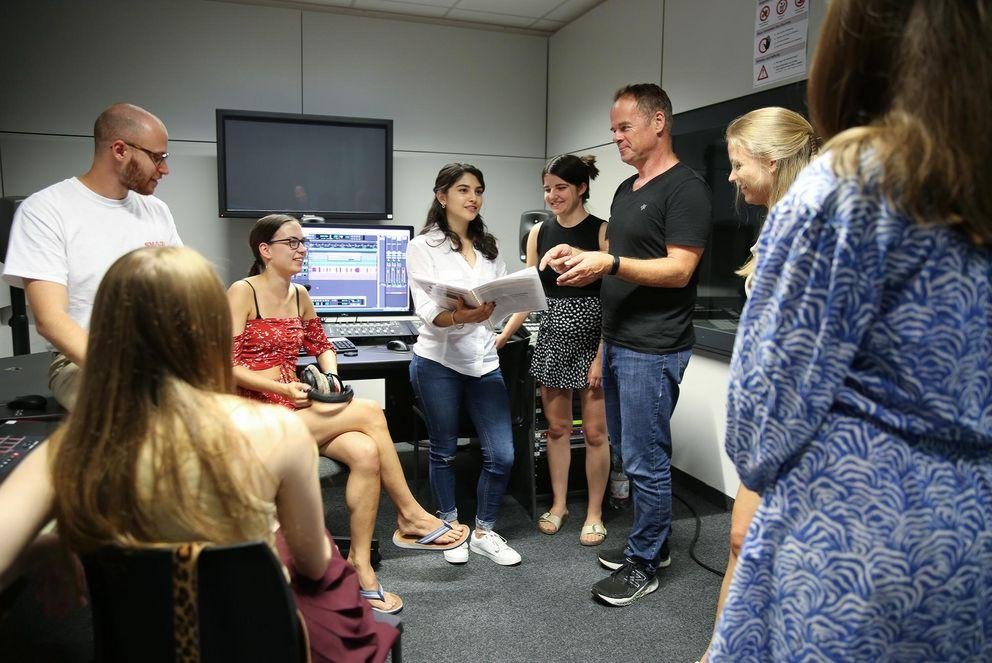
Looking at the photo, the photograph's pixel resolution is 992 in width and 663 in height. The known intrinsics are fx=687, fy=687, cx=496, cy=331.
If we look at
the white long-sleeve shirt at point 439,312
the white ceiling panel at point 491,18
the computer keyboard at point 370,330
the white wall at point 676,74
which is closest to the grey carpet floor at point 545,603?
the white wall at point 676,74

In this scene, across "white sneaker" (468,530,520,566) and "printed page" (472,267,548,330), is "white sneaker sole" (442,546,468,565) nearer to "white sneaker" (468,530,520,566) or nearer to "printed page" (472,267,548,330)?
"white sneaker" (468,530,520,566)

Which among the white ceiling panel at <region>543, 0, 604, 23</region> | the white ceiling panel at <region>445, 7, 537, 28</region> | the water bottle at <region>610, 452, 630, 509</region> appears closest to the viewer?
the water bottle at <region>610, 452, 630, 509</region>

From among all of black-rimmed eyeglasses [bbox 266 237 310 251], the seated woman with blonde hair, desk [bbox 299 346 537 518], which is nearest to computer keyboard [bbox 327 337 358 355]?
desk [bbox 299 346 537 518]

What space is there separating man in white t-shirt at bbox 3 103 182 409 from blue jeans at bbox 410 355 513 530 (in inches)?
40.7

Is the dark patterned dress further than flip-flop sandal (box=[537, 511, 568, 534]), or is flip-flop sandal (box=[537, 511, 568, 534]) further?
flip-flop sandal (box=[537, 511, 568, 534])

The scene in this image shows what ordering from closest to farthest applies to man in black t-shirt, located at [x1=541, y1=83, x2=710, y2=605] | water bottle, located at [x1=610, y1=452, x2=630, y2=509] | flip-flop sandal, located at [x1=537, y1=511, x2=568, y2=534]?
1. man in black t-shirt, located at [x1=541, y1=83, x2=710, y2=605]
2. flip-flop sandal, located at [x1=537, y1=511, x2=568, y2=534]
3. water bottle, located at [x1=610, y1=452, x2=630, y2=509]

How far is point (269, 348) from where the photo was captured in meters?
2.36

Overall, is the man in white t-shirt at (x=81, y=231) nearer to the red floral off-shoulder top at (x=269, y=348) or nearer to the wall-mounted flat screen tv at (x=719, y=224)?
the red floral off-shoulder top at (x=269, y=348)

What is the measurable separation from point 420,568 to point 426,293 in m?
1.04

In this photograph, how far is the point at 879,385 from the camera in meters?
0.78

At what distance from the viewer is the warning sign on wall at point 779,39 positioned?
2.57 metres

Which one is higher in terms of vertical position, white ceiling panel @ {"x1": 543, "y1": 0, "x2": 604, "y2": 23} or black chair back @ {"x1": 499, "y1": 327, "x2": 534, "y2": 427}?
white ceiling panel @ {"x1": 543, "y1": 0, "x2": 604, "y2": 23}

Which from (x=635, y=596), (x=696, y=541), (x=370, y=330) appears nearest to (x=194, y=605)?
(x=635, y=596)

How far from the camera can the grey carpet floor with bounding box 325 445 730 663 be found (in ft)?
6.82
